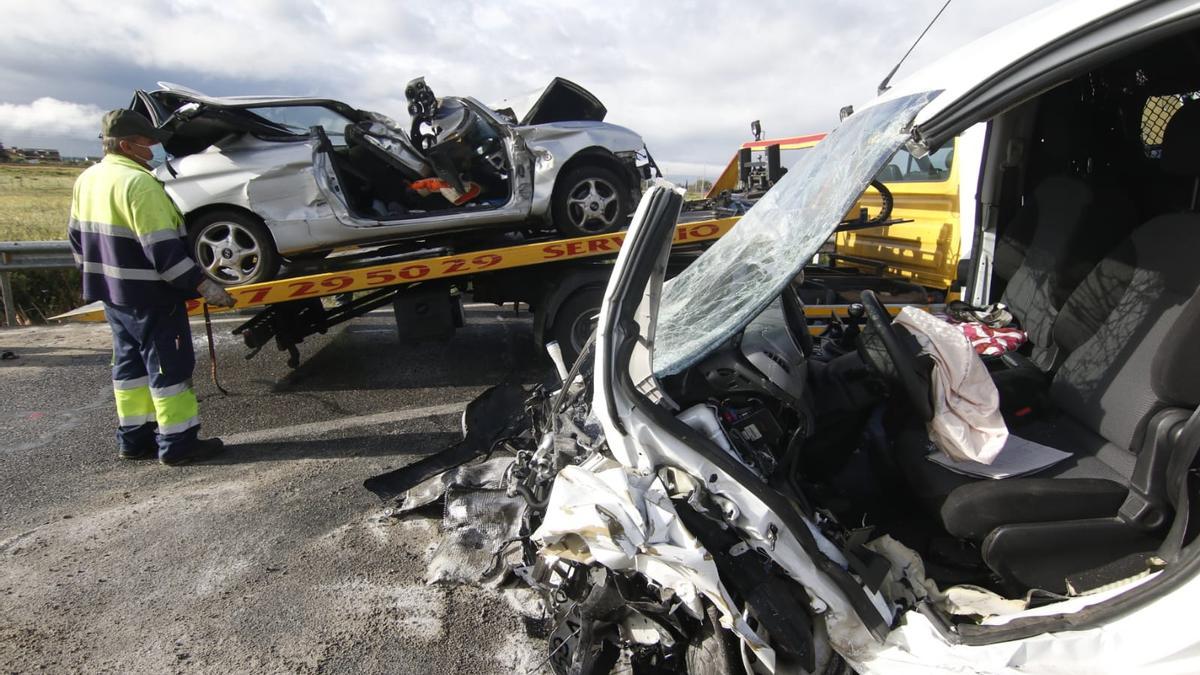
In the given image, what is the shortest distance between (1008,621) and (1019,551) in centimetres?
23

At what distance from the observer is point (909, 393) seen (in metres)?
2.19

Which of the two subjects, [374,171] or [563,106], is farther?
[563,106]

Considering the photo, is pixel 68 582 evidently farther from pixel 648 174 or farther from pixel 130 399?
pixel 648 174

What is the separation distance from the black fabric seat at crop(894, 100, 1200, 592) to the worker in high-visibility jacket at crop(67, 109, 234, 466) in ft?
12.8

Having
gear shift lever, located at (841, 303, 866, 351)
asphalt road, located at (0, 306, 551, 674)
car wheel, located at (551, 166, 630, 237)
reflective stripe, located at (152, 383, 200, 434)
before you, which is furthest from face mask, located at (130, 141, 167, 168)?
gear shift lever, located at (841, 303, 866, 351)

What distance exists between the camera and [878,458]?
2301 millimetres

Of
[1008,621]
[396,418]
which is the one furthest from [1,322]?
[1008,621]

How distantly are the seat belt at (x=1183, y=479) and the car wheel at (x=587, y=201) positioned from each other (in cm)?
416

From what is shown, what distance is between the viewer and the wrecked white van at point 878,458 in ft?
5.39

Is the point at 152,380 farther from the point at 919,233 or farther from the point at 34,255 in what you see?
the point at 919,233

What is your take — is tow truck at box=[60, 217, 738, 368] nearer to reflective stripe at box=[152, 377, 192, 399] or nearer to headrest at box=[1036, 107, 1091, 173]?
reflective stripe at box=[152, 377, 192, 399]

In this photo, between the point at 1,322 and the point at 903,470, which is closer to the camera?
the point at 903,470

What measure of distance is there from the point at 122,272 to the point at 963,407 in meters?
4.27

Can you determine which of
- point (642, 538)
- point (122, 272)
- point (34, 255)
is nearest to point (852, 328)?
point (642, 538)
